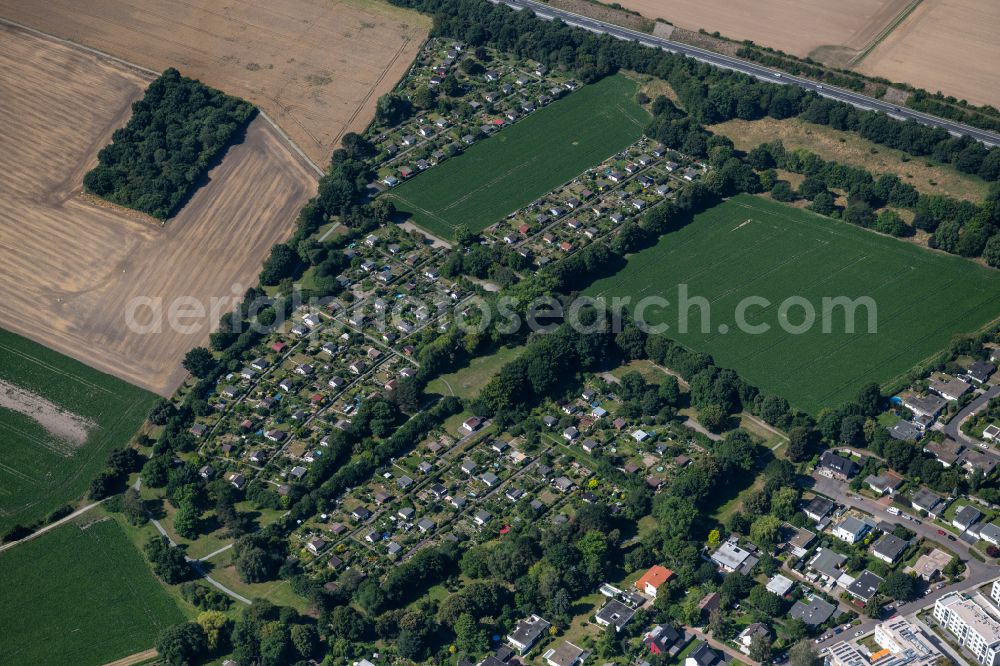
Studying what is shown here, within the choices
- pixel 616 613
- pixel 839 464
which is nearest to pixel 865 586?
pixel 839 464

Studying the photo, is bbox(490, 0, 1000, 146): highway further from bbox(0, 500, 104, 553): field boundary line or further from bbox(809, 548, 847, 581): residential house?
bbox(0, 500, 104, 553): field boundary line

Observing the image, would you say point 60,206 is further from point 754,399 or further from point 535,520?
point 754,399

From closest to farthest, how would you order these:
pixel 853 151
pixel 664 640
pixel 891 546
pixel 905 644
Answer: pixel 905 644, pixel 664 640, pixel 891 546, pixel 853 151

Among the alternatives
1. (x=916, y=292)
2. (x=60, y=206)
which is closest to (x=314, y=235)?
(x=60, y=206)

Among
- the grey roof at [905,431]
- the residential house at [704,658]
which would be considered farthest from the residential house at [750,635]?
the grey roof at [905,431]

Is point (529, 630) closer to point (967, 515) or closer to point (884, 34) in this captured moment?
point (967, 515)

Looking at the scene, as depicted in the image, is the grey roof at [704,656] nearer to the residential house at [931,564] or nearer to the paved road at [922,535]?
the paved road at [922,535]
